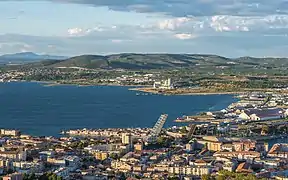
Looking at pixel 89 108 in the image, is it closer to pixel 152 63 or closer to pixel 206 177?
pixel 206 177

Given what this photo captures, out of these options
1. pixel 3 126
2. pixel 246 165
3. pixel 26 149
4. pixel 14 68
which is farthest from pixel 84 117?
pixel 14 68

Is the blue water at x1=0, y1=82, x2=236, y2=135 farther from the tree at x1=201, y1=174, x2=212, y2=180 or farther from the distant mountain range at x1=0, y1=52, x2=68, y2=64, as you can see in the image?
the distant mountain range at x1=0, y1=52, x2=68, y2=64

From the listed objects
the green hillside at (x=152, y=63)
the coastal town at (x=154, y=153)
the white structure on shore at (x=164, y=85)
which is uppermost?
the green hillside at (x=152, y=63)

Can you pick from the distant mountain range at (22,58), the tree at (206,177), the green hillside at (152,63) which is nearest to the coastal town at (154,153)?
the tree at (206,177)

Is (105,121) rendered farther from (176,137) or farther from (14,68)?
(14,68)

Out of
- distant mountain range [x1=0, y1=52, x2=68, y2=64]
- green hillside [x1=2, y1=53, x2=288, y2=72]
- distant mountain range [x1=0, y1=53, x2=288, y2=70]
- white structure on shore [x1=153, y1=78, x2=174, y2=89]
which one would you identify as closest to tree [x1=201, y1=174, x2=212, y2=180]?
white structure on shore [x1=153, y1=78, x2=174, y2=89]

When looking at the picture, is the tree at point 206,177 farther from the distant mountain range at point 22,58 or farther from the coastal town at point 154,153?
the distant mountain range at point 22,58
